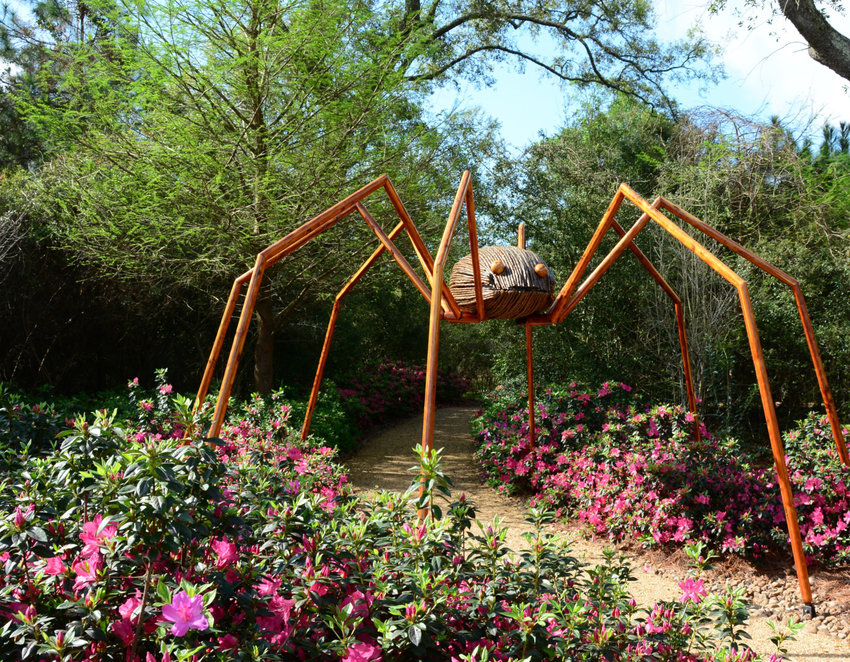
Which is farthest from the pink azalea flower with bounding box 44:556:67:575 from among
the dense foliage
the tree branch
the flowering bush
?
the tree branch

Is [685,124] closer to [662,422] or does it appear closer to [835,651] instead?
[662,422]

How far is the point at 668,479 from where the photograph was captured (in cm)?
463

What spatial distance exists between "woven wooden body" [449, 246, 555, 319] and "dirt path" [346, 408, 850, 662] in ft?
4.08

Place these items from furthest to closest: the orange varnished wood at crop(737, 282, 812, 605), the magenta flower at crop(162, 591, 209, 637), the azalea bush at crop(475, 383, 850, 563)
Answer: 1. the azalea bush at crop(475, 383, 850, 563)
2. the orange varnished wood at crop(737, 282, 812, 605)
3. the magenta flower at crop(162, 591, 209, 637)

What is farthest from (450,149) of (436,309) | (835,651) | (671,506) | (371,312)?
(835,651)

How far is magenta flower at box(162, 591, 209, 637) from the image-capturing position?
1241mm

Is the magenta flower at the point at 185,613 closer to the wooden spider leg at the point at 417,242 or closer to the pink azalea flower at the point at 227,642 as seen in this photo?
the pink azalea flower at the point at 227,642

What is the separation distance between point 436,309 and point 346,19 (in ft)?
16.9

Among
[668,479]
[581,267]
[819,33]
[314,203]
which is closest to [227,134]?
[314,203]

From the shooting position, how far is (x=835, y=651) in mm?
2887

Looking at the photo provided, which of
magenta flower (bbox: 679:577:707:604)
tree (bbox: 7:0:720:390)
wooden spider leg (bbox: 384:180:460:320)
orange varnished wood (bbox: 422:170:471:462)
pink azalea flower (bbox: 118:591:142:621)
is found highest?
tree (bbox: 7:0:720:390)

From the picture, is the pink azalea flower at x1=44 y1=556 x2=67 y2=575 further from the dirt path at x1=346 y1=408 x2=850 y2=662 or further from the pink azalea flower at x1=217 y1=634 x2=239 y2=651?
the dirt path at x1=346 y1=408 x2=850 y2=662

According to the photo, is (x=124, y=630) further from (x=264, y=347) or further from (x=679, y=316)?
(x=264, y=347)

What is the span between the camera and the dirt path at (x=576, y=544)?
3.01 meters
